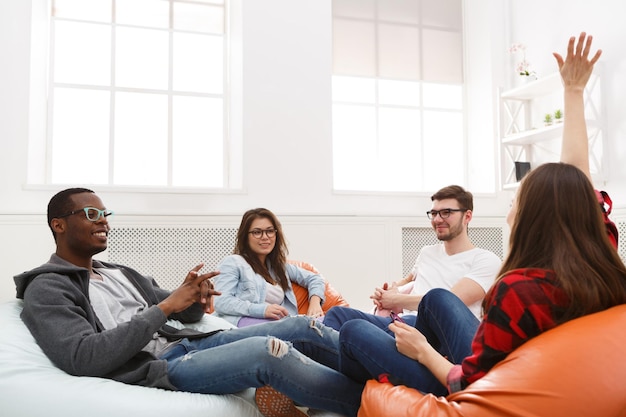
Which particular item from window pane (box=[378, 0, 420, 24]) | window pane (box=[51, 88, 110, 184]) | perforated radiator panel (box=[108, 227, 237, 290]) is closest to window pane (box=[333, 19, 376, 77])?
window pane (box=[378, 0, 420, 24])

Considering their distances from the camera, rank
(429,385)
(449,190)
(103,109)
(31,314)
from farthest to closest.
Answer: (103,109), (449,190), (31,314), (429,385)

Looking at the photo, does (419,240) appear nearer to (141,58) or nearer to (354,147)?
(354,147)

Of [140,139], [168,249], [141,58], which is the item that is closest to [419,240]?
[168,249]

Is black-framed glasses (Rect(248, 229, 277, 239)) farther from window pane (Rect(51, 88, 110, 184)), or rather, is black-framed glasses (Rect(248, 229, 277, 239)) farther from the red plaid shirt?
the red plaid shirt

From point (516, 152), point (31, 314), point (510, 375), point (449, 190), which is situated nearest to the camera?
point (510, 375)

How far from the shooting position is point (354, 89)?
507 cm

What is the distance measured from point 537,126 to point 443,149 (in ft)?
2.75

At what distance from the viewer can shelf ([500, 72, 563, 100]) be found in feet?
14.4

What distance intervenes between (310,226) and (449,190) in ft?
5.55

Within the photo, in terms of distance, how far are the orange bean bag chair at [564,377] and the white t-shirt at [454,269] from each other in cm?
134

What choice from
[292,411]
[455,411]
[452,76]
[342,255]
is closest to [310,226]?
[342,255]

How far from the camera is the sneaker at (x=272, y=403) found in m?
1.90

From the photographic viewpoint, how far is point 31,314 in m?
1.81

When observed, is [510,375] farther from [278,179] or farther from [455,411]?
[278,179]
